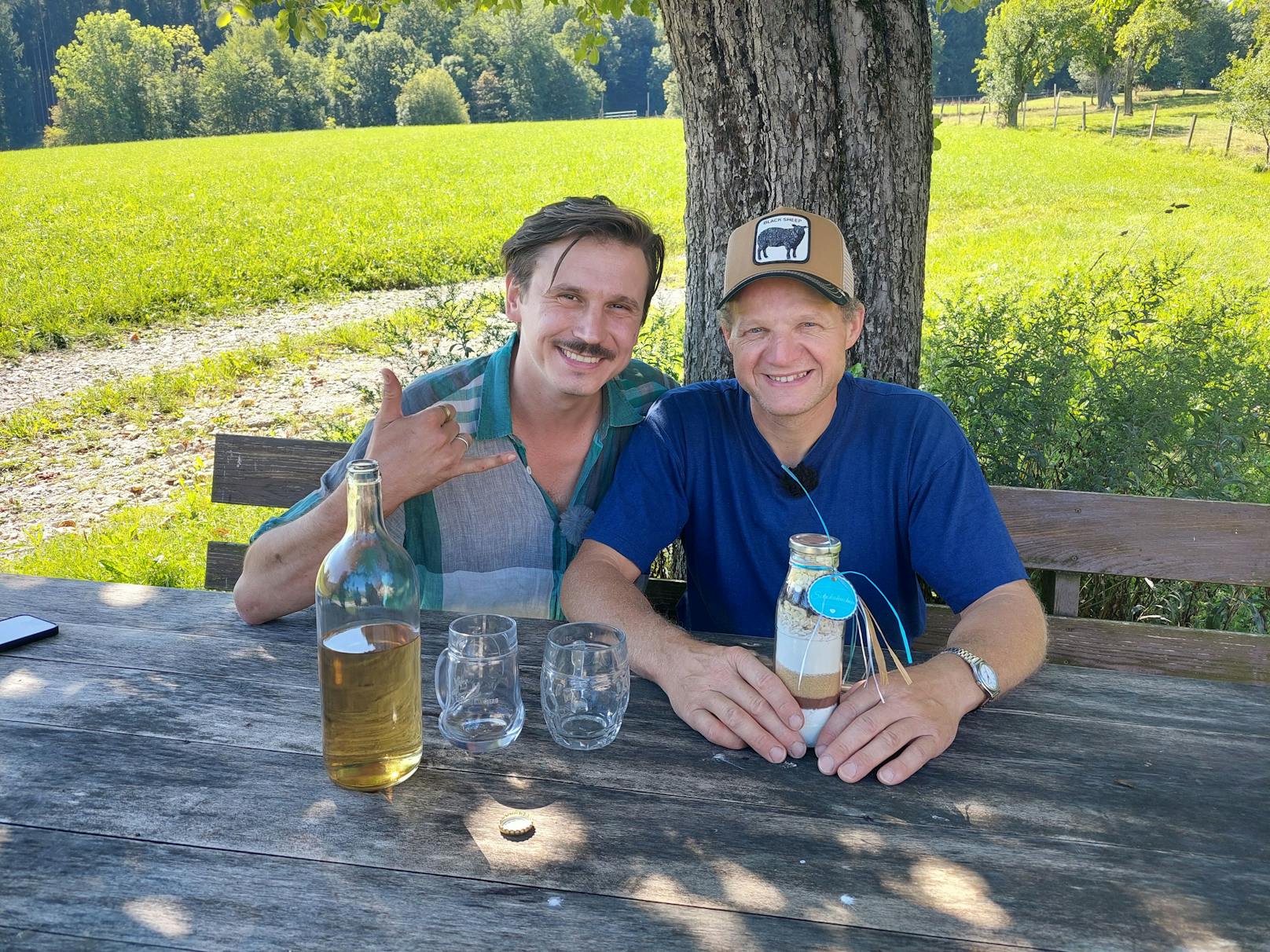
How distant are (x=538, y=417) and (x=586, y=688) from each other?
1014 millimetres

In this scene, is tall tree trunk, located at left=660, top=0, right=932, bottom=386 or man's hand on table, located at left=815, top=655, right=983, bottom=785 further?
tall tree trunk, located at left=660, top=0, right=932, bottom=386

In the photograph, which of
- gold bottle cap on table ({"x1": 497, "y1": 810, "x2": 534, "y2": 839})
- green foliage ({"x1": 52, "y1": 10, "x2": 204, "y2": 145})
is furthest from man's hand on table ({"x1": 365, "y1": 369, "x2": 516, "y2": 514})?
green foliage ({"x1": 52, "y1": 10, "x2": 204, "y2": 145})

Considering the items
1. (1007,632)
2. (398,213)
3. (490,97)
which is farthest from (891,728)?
(490,97)

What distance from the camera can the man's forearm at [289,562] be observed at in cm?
214

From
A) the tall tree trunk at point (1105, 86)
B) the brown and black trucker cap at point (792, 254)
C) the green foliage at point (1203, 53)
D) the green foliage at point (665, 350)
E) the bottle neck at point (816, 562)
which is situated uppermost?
the green foliage at point (1203, 53)

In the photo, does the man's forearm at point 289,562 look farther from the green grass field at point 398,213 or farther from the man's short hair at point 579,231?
the green grass field at point 398,213

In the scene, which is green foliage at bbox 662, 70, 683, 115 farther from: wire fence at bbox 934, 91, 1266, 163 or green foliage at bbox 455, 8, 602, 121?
green foliage at bbox 455, 8, 602, 121

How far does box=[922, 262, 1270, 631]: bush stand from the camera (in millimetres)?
3566

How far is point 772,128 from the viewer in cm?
309

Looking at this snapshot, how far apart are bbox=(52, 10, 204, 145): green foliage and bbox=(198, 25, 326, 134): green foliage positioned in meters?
2.20

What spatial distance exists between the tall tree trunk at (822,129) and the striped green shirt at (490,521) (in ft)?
3.36

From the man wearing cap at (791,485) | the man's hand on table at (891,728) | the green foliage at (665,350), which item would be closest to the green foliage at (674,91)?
the man wearing cap at (791,485)

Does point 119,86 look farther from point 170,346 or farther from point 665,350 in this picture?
point 665,350

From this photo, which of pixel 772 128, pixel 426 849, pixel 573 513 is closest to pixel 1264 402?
pixel 772 128
